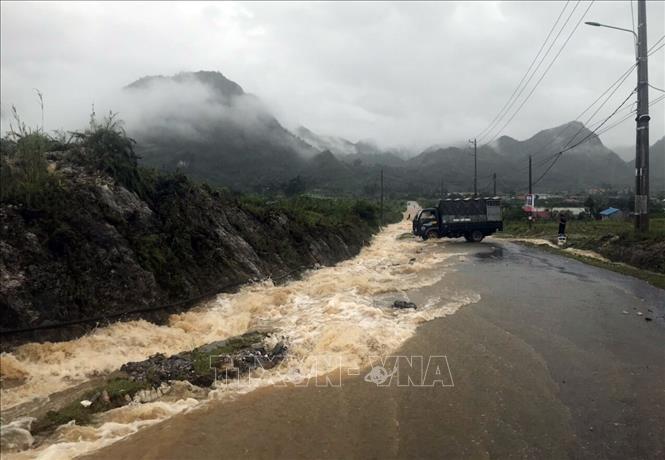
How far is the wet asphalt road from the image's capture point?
196 inches

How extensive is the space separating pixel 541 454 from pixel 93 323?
7.88 metres

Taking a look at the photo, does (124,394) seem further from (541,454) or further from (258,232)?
(258,232)

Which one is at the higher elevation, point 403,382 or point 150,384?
point 150,384

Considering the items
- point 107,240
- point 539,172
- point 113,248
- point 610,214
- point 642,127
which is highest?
point 539,172

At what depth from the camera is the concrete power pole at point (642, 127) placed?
56.3ft

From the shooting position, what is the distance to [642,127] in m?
17.3

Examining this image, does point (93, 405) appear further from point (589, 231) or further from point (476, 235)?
point (589, 231)

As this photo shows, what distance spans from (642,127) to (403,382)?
16.5 meters

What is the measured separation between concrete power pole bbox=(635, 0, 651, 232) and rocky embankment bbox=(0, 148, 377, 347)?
14.1 metres

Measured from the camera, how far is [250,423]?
5.58 metres

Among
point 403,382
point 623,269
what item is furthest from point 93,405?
point 623,269

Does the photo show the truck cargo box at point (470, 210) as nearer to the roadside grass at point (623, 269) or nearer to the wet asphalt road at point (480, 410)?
the roadside grass at point (623, 269)

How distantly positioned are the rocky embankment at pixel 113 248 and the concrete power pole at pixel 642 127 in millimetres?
14135

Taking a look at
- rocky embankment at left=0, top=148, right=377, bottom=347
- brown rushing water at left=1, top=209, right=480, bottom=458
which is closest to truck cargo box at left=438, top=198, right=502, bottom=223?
brown rushing water at left=1, top=209, right=480, bottom=458
